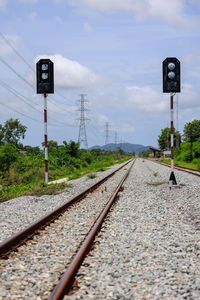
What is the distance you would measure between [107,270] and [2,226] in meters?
3.23

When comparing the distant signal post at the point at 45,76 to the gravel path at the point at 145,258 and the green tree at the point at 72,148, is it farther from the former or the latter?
the green tree at the point at 72,148

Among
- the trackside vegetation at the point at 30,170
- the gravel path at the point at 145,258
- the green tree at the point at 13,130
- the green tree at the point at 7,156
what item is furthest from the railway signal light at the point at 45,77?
the green tree at the point at 13,130

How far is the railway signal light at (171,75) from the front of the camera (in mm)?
11859

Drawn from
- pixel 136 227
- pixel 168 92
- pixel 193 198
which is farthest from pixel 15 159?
pixel 136 227

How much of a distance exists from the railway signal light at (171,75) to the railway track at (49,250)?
6.61m

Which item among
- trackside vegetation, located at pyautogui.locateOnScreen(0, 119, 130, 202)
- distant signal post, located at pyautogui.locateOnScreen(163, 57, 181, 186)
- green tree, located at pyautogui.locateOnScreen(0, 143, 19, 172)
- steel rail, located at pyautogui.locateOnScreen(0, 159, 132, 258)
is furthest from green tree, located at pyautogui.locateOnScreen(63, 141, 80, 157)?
steel rail, located at pyautogui.locateOnScreen(0, 159, 132, 258)

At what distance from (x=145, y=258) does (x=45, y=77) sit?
424 inches

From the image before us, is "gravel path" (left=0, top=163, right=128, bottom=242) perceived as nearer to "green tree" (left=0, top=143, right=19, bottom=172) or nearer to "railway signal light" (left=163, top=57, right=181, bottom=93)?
"railway signal light" (left=163, top=57, right=181, bottom=93)

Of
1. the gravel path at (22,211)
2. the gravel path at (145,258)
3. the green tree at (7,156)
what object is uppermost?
the green tree at (7,156)

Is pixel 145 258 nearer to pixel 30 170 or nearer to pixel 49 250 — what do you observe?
pixel 49 250

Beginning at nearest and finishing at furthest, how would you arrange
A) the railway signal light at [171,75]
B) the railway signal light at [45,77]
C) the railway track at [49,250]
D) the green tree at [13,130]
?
the railway track at [49,250] < the railway signal light at [171,75] < the railway signal light at [45,77] < the green tree at [13,130]

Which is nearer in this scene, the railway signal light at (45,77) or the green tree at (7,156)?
the railway signal light at (45,77)

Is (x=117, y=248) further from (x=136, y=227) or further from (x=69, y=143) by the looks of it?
(x=69, y=143)

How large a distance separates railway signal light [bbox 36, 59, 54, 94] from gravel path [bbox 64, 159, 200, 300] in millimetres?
7875
